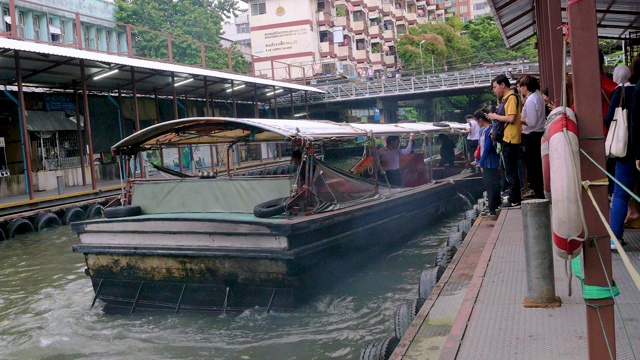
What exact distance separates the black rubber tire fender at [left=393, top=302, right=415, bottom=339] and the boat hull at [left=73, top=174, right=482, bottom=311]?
185 centimetres

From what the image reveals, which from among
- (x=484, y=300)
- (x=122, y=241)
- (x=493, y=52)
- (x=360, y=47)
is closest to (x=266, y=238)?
(x=122, y=241)

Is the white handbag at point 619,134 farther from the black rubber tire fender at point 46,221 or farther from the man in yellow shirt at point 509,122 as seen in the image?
the black rubber tire fender at point 46,221

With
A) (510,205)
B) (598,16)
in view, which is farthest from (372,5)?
(510,205)

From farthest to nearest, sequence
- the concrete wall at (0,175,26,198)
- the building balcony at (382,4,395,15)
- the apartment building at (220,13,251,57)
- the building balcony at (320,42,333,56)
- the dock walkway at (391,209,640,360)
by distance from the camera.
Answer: the building balcony at (382,4,395,15), the apartment building at (220,13,251,57), the building balcony at (320,42,333,56), the concrete wall at (0,175,26,198), the dock walkway at (391,209,640,360)

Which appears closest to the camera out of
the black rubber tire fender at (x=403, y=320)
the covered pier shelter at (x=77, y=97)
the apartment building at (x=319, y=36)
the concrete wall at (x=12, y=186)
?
the black rubber tire fender at (x=403, y=320)

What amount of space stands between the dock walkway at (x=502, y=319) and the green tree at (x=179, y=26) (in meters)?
34.6

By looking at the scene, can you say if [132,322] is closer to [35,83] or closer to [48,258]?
[48,258]

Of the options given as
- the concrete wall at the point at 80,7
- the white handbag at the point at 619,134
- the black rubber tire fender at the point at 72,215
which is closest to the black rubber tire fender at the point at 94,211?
the black rubber tire fender at the point at 72,215

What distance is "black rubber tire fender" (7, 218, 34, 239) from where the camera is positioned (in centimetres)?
1446

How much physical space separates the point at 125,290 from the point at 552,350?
18.9 feet

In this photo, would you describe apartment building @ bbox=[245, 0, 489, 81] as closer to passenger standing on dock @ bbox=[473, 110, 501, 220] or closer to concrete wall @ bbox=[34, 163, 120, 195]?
concrete wall @ bbox=[34, 163, 120, 195]

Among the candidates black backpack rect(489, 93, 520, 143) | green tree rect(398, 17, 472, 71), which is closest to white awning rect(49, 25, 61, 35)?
black backpack rect(489, 93, 520, 143)

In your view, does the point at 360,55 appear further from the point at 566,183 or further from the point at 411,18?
the point at 566,183

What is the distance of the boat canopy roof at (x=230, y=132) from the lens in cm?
795
